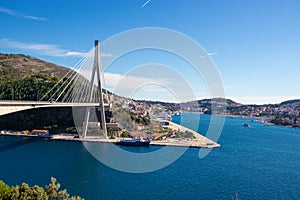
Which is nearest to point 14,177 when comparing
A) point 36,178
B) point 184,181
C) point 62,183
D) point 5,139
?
point 36,178

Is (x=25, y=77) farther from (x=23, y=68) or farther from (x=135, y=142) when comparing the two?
(x=135, y=142)

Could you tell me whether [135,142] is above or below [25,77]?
→ below

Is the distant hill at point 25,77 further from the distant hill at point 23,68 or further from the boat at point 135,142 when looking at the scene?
the boat at point 135,142

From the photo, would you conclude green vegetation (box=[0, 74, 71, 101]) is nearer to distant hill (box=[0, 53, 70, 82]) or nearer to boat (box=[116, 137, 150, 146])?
distant hill (box=[0, 53, 70, 82])

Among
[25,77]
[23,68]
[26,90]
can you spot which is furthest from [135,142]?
[23,68]

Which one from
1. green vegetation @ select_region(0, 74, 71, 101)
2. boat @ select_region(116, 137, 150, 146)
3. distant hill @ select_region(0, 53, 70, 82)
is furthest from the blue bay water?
distant hill @ select_region(0, 53, 70, 82)

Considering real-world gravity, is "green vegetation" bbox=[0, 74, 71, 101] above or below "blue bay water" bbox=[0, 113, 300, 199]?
above
